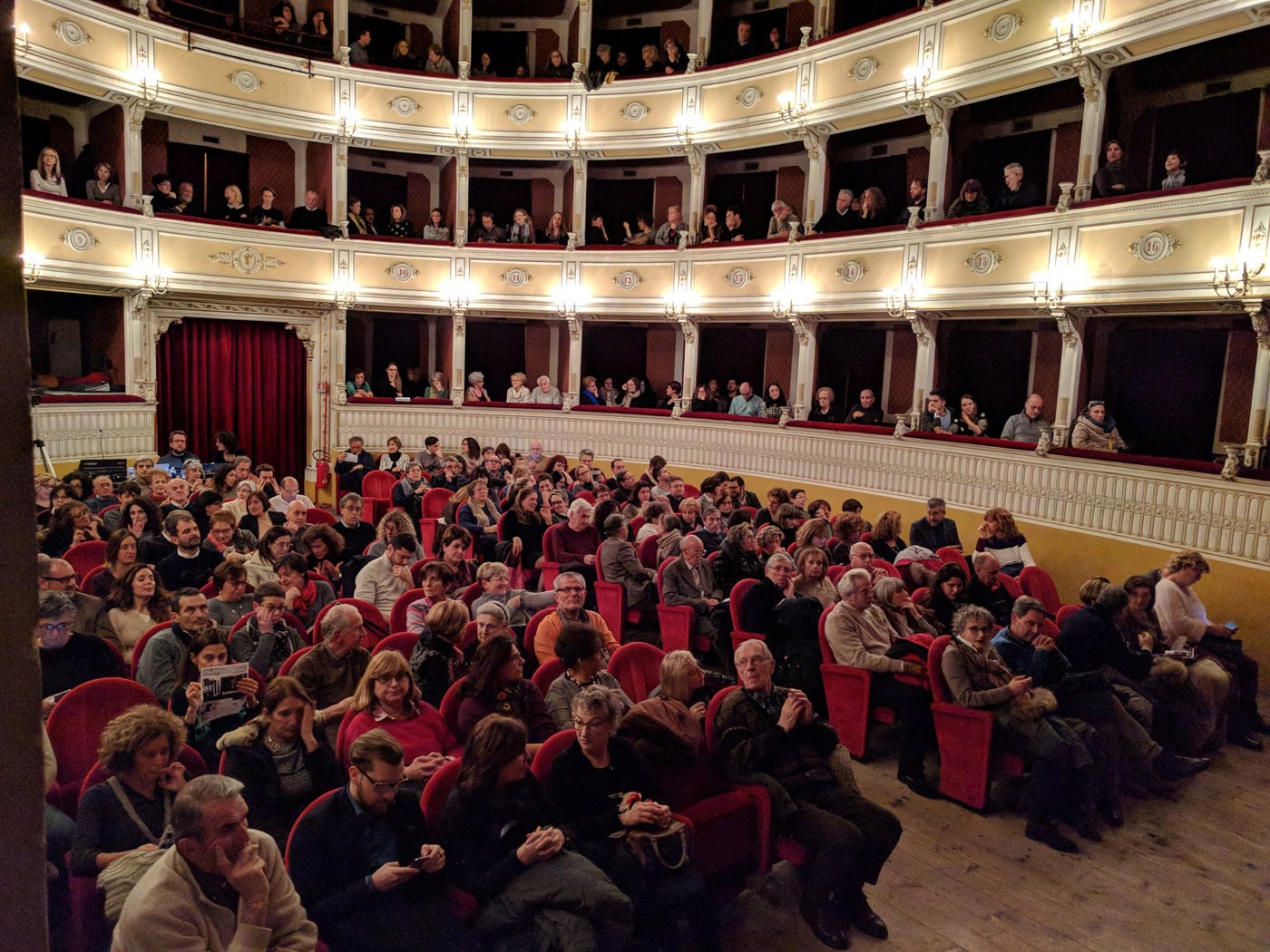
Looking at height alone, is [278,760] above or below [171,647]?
below

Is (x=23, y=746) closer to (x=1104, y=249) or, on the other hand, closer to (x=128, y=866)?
(x=128, y=866)

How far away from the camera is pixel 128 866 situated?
2.55 meters

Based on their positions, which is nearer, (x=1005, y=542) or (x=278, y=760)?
(x=278, y=760)

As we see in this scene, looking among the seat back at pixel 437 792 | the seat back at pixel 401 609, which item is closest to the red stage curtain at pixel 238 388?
the seat back at pixel 401 609

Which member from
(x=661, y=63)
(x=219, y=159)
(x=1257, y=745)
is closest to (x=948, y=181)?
(x=661, y=63)

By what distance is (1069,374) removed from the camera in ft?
31.7

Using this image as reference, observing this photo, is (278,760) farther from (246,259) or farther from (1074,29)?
(246,259)

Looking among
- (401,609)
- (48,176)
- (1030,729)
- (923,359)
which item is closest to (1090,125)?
(923,359)

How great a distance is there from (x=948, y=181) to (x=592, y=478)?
6373 millimetres

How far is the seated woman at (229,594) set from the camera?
4.63 metres

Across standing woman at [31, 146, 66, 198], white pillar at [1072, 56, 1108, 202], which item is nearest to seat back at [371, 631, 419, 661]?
white pillar at [1072, 56, 1108, 202]

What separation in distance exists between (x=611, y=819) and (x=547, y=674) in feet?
3.57

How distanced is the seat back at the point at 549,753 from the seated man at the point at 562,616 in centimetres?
115

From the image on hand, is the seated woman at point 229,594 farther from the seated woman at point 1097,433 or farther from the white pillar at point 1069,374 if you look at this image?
the white pillar at point 1069,374
